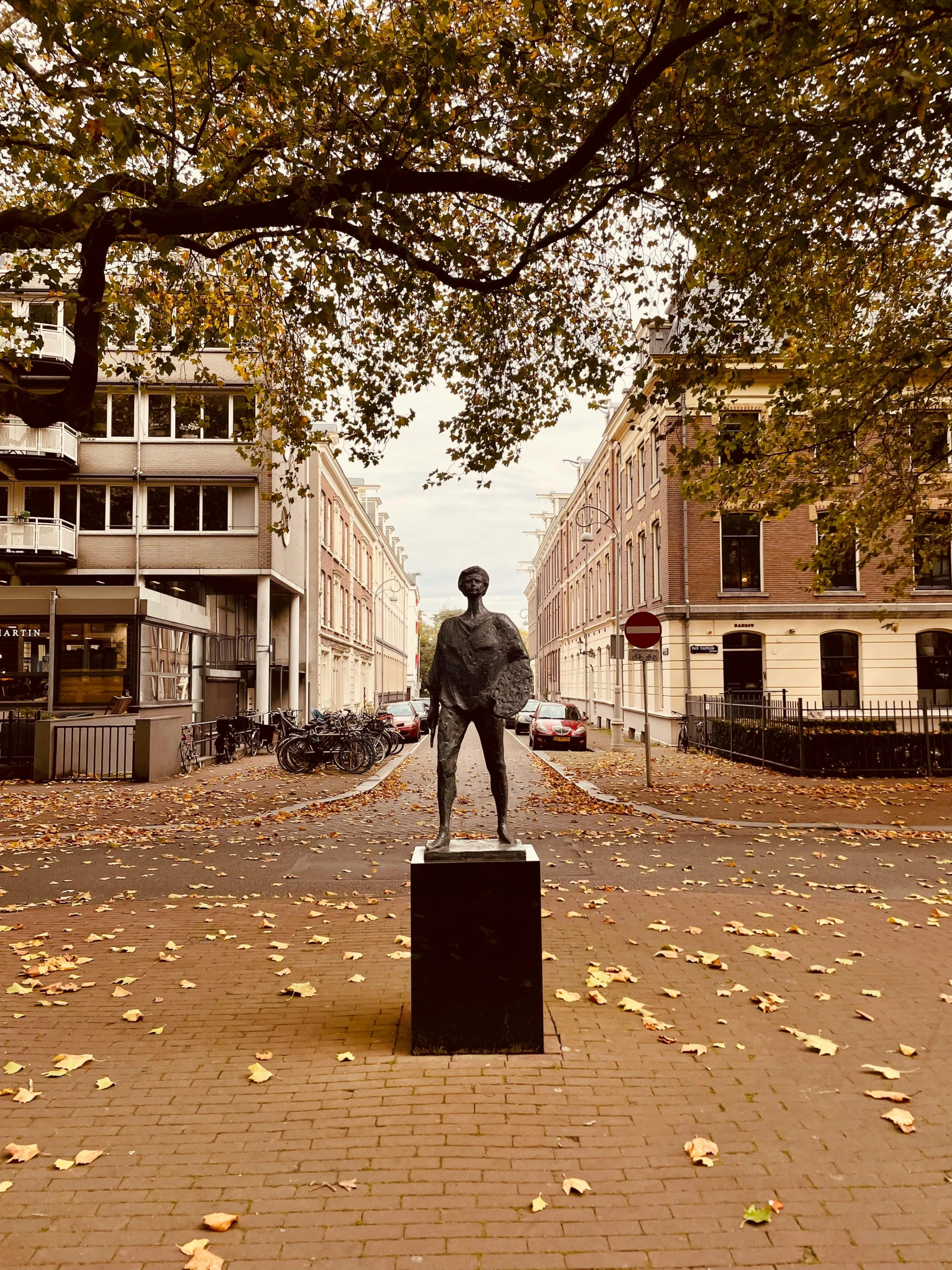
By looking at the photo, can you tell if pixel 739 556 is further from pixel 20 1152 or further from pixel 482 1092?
pixel 20 1152

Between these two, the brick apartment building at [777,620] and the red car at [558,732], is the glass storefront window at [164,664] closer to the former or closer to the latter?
the red car at [558,732]

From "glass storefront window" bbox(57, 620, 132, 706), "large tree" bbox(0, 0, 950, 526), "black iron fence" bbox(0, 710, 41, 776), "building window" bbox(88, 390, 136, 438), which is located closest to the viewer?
"large tree" bbox(0, 0, 950, 526)

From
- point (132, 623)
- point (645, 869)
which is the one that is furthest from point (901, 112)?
point (132, 623)

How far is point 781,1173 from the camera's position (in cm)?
322

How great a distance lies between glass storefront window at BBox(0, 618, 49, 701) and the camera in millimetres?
19688

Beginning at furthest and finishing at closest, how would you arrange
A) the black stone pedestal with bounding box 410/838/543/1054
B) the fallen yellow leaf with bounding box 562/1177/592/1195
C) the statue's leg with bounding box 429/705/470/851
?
the statue's leg with bounding box 429/705/470/851, the black stone pedestal with bounding box 410/838/543/1054, the fallen yellow leaf with bounding box 562/1177/592/1195

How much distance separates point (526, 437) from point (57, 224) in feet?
22.7

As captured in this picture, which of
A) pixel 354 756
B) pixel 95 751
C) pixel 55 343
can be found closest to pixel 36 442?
pixel 55 343

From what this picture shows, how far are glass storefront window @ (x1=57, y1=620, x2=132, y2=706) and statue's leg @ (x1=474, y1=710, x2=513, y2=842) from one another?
1557 cm

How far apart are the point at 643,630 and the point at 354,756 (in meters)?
7.04

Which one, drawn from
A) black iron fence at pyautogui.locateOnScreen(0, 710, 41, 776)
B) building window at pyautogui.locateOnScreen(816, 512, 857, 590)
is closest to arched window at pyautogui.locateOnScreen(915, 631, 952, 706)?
building window at pyautogui.locateOnScreen(816, 512, 857, 590)

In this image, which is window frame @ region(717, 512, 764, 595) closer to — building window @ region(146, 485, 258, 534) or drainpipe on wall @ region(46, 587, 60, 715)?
building window @ region(146, 485, 258, 534)

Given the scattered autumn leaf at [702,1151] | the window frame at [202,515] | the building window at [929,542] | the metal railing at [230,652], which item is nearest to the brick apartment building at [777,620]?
the building window at [929,542]

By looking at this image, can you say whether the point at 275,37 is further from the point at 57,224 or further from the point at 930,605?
the point at 930,605
